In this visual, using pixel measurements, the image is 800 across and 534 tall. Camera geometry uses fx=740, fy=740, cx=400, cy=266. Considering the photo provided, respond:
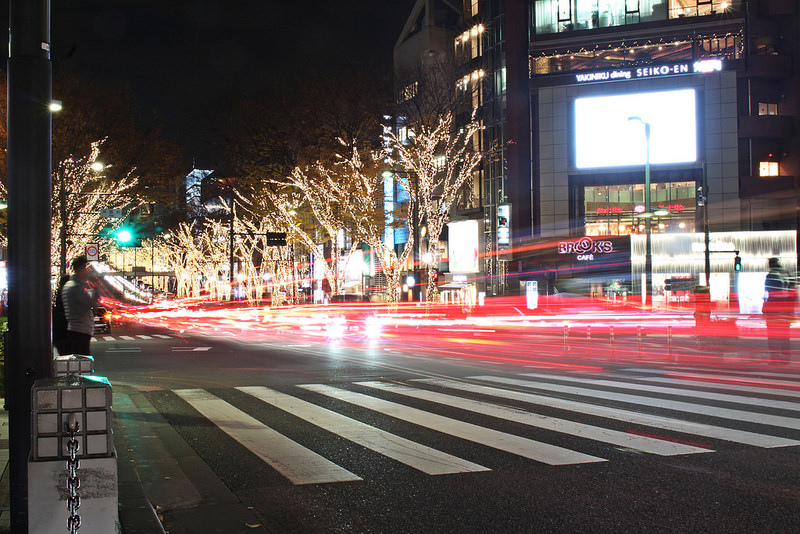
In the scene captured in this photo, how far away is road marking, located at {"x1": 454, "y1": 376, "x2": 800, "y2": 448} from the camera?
A: 26.7ft

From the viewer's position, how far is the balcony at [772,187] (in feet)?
154


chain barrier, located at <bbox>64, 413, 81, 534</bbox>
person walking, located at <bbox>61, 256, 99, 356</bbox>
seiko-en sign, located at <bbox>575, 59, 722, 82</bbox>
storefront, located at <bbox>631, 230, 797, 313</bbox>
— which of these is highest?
seiko-en sign, located at <bbox>575, 59, 722, 82</bbox>

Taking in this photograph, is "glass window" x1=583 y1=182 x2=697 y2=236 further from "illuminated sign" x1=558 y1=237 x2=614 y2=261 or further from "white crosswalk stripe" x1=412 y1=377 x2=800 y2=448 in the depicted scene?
Result: "white crosswalk stripe" x1=412 y1=377 x2=800 y2=448

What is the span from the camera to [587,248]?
4934 cm

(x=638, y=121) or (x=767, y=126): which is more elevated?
(x=638, y=121)

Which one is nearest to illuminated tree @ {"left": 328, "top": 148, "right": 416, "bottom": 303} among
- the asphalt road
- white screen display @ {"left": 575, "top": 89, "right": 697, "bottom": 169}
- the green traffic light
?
the green traffic light

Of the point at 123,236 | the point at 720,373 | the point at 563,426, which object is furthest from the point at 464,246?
the point at 563,426

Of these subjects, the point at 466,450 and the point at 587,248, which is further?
the point at 587,248

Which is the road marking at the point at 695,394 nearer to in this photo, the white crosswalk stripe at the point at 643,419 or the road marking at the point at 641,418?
the road marking at the point at 641,418

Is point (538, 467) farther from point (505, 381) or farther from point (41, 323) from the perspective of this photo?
point (505, 381)

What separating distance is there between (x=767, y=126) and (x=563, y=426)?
45.7 meters

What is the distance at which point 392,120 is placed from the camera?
129 feet

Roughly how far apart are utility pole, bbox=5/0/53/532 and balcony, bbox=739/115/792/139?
50.1 metres

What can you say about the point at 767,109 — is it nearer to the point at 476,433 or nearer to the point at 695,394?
the point at 695,394
